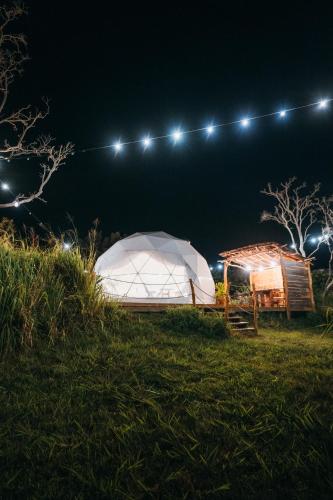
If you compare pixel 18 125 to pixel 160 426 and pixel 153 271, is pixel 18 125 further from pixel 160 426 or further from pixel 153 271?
pixel 160 426

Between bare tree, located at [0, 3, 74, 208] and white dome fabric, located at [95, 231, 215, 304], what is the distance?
613 centimetres

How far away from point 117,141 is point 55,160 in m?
2.72

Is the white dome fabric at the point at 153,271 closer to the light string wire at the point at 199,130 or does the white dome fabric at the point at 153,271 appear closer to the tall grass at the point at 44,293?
the light string wire at the point at 199,130

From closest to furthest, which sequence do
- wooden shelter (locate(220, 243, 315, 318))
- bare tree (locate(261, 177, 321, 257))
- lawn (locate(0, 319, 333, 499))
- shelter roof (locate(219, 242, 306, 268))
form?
lawn (locate(0, 319, 333, 499)), shelter roof (locate(219, 242, 306, 268)), wooden shelter (locate(220, 243, 315, 318)), bare tree (locate(261, 177, 321, 257))

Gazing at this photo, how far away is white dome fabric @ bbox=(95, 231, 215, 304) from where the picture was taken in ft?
50.6

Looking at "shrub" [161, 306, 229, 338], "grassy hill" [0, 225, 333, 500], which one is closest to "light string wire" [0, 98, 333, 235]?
"grassy hill" [0, 225, 333, 500]

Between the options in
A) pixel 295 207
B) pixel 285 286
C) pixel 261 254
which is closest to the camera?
pixel 261 254

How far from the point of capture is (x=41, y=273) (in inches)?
225

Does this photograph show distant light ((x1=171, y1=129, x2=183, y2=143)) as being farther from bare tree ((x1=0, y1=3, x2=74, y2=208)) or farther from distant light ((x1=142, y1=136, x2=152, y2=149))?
bare tree ((x1=0, y1=3, x2=74, y2=208))

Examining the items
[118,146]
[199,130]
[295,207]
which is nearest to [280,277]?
[295,207]

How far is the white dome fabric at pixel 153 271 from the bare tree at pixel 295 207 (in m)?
7.62

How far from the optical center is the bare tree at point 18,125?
9.41m

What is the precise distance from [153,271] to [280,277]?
668 centimetres

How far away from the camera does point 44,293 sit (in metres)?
5.32
